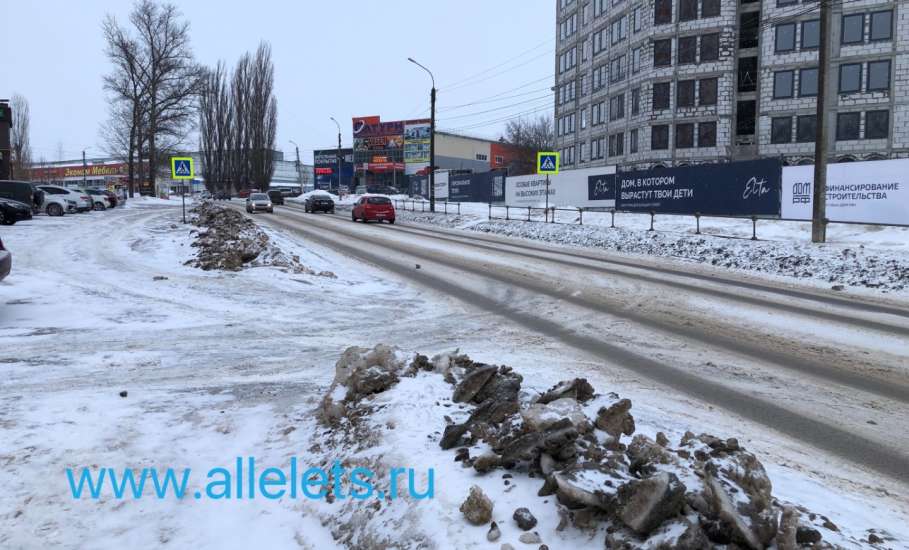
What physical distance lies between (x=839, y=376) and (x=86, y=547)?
6974 millimetres

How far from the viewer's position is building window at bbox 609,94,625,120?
57.8 metres

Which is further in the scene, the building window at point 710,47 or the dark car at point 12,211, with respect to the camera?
the building window at point 710,47

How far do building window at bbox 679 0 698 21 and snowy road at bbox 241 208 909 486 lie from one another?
42825mm

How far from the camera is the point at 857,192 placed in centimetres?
1919

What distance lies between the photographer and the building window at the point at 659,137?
52812 mm

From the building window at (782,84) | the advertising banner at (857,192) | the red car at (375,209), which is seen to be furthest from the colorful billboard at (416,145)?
the advertising banner at (857,192)

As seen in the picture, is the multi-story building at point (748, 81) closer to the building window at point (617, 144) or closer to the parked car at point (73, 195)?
the building window at point (617, 144)

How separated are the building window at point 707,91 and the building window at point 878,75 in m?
10.5

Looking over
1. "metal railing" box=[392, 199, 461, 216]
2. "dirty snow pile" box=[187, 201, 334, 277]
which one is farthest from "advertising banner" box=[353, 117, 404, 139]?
"dirty snow pile" box=[187, 201, 334, 277]

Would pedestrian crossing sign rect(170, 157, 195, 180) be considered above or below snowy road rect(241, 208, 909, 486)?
above

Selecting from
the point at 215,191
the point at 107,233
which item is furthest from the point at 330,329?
the point at 215,191

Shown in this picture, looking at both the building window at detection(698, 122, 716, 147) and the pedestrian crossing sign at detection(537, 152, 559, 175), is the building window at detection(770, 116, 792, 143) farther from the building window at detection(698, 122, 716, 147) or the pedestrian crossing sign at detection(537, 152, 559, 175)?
the pedestrian crossing sign at detection(537, 152, 559, 175)

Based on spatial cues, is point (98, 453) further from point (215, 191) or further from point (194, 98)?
point (215, 191)

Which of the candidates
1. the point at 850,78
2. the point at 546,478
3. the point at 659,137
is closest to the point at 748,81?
the point at 850,78
